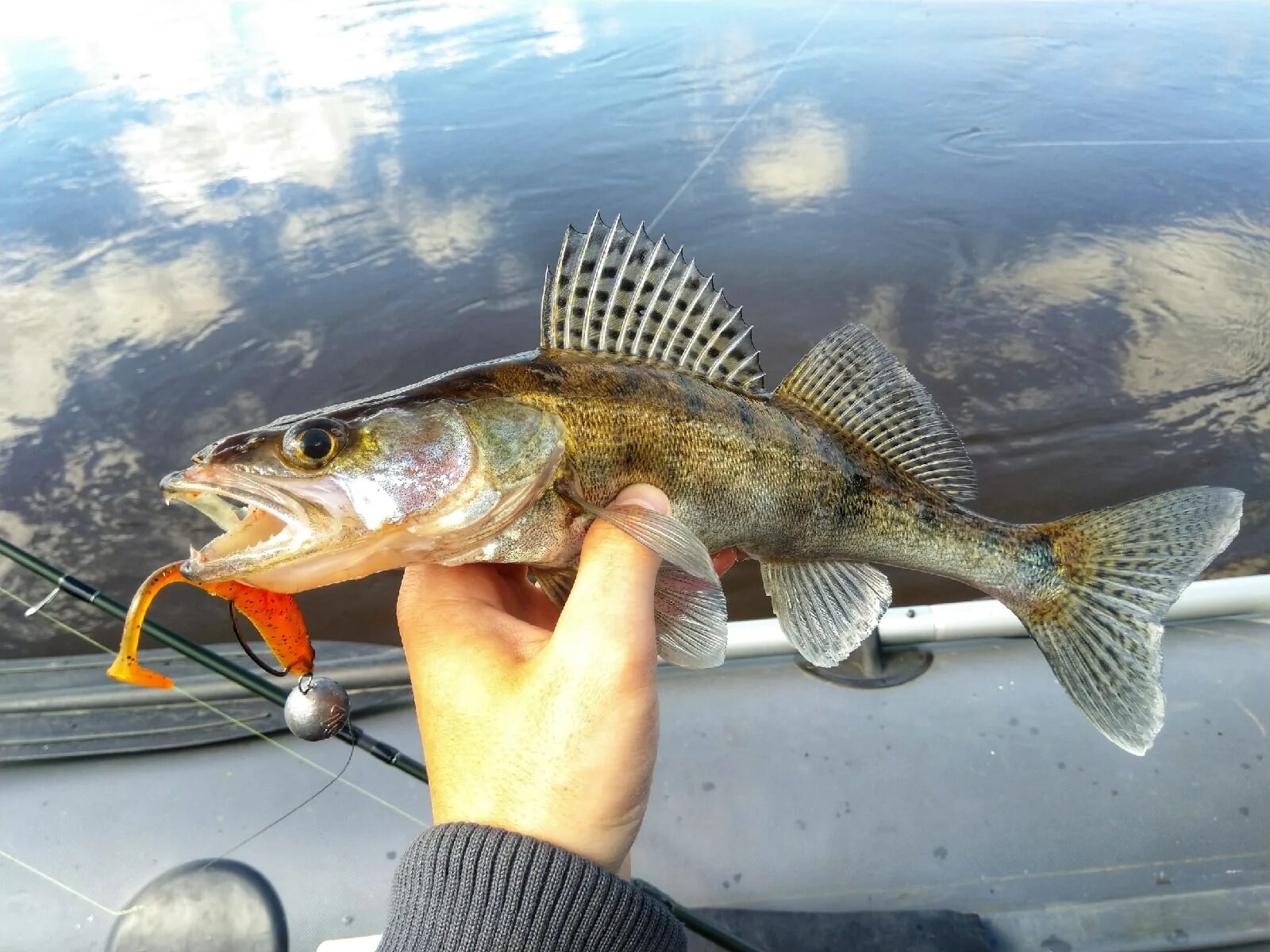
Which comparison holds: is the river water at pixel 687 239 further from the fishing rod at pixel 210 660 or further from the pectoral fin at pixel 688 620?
the pectoral fin at pixel 688 620

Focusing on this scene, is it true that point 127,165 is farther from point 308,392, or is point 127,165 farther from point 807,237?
Answer: point 807,237

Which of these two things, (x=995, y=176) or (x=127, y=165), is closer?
(x=995, y=176)

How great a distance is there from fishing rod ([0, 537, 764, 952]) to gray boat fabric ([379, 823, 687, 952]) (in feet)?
2.72

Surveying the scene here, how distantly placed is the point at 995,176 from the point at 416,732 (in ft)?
32.0

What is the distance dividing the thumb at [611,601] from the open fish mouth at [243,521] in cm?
63

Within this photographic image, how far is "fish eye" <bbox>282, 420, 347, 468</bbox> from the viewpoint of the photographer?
5.74ft

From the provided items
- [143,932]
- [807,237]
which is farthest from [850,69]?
[143,932]

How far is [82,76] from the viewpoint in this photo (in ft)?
61.5

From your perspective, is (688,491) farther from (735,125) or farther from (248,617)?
(735,125)

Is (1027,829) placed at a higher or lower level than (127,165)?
lower

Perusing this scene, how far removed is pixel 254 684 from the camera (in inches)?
103

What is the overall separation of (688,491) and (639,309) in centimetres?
53

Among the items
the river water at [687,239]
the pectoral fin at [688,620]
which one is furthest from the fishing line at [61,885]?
the river water at [687,239]

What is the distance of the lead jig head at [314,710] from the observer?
2.12 meters
